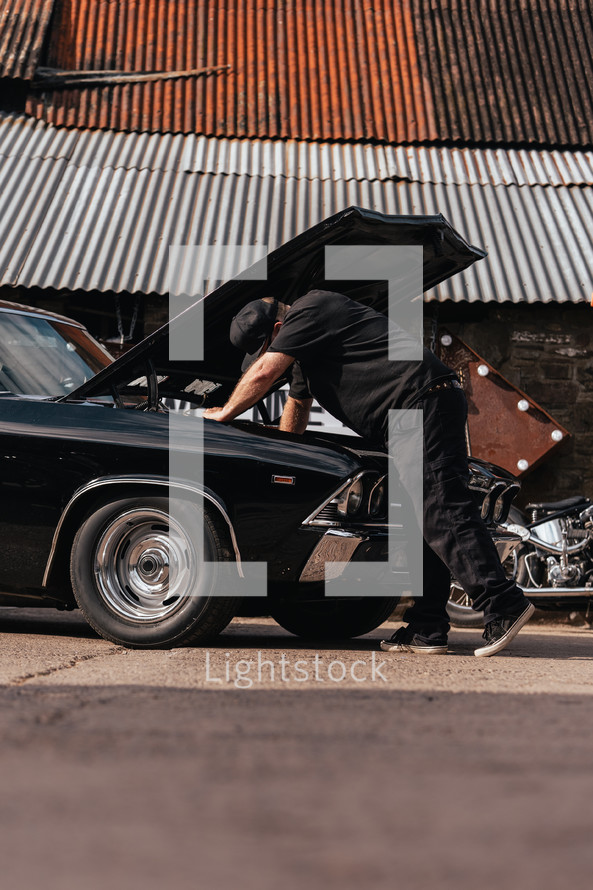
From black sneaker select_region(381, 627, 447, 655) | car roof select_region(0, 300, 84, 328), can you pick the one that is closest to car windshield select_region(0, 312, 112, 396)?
car roof select_region(0, 300, 84, 328)

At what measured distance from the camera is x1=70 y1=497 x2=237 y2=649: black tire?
431 cm

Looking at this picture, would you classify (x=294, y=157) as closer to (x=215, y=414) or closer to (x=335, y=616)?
(x=335, y=616)

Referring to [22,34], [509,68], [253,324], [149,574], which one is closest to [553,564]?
[253,324]

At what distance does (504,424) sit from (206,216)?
3725 mm

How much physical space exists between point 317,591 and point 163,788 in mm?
2532

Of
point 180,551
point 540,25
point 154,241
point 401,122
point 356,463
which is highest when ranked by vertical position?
point 540,25

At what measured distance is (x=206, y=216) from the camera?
10.4m

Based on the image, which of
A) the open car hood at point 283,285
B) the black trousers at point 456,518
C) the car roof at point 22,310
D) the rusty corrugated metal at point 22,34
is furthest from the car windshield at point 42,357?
the rusty corrugated metal at point 22,34

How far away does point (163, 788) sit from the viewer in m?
2.08

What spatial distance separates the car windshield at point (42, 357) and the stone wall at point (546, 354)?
4.93 metres

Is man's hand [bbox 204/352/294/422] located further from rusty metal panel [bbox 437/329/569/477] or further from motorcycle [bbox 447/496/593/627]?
rusty metal panel [bbox 437/329/569/477]

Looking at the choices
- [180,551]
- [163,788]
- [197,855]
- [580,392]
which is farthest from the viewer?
[580,392]

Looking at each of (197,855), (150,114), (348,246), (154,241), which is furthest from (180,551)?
(150,114)

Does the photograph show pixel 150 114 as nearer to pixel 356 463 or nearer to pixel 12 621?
pixel 12 621
